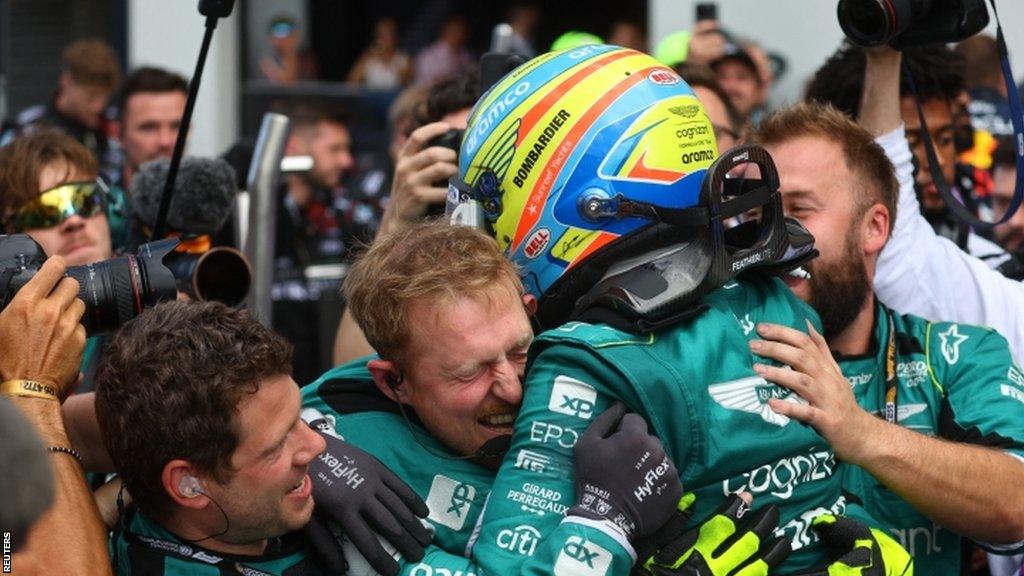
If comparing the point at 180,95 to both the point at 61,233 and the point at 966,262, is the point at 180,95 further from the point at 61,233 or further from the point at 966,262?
the point at 966,262

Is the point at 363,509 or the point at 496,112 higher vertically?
the point at 496,112

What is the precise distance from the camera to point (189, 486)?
A: 286 cm

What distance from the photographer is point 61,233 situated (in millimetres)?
4715

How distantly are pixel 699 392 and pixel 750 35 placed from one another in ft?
33.5

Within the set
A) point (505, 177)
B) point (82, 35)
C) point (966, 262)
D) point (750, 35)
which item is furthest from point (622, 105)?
point (82, 35)

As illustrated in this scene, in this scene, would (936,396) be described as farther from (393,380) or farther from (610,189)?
(393,380)

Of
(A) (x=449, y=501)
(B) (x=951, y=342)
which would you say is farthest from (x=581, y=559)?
(B) (x=951, y=342)

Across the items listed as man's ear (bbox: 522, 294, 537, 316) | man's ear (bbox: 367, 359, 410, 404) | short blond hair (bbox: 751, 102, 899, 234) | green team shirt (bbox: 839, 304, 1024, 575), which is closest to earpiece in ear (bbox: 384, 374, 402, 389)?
man's ear (bbox: 367, 359, 410, 404)

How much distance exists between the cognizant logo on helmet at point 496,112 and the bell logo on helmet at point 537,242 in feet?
0.84

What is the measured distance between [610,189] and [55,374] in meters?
1.14

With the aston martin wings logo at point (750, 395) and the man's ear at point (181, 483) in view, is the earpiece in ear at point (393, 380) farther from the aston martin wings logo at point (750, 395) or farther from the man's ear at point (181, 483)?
the aston martin wings logo at point (750, 395)

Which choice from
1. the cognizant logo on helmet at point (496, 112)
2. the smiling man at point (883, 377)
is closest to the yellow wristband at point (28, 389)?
the cognizant logo on helmet at point (496, 112)

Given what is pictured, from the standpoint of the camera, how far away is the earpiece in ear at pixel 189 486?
9.38 ft

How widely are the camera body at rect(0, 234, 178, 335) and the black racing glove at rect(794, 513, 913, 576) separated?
1.39 meters
